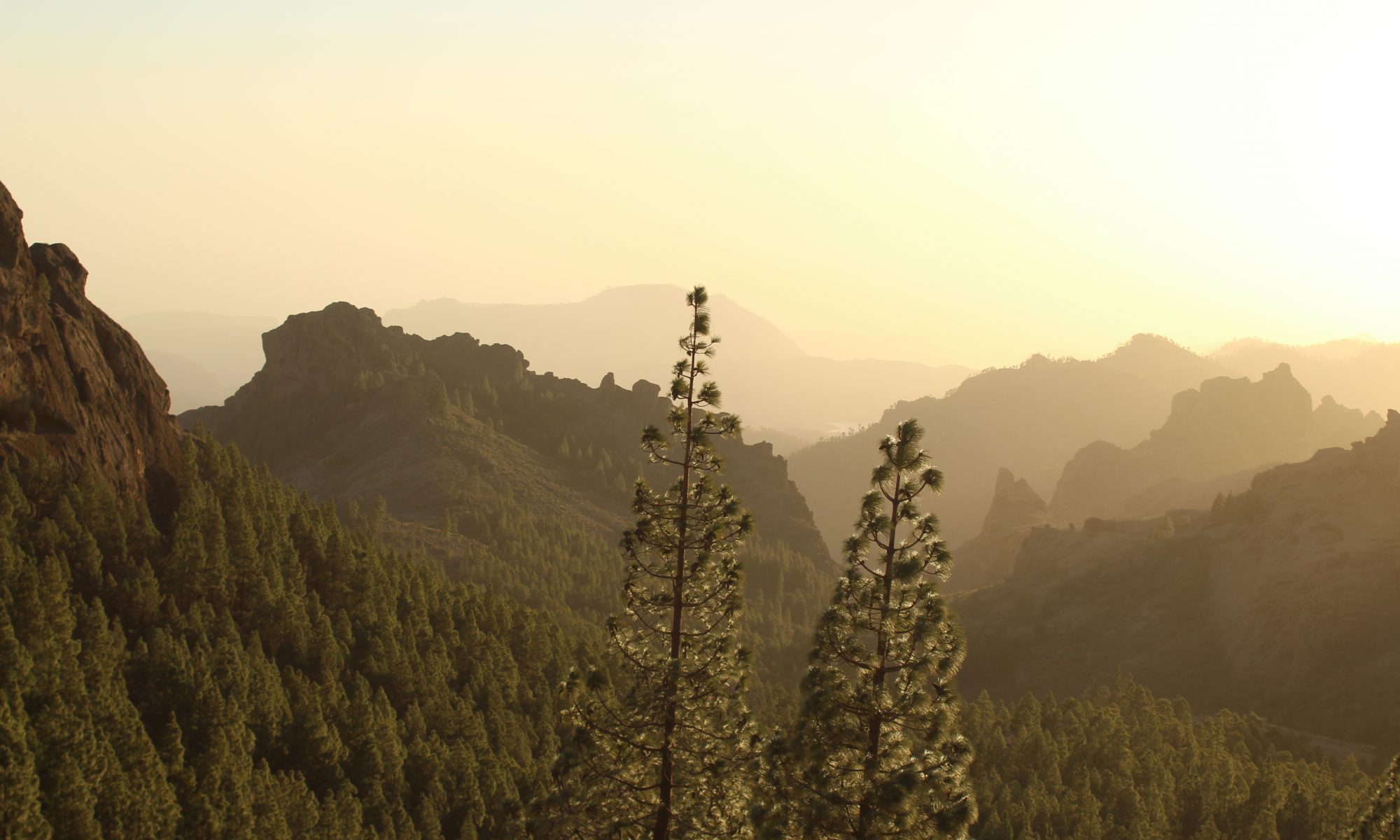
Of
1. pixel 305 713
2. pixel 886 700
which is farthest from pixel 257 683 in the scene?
pixel 886 700

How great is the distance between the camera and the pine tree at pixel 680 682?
2930cm

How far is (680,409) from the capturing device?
3103cm

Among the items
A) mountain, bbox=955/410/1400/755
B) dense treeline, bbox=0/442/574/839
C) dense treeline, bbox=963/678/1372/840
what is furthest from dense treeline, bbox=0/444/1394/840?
mountain, bbox=955/410/1400/755

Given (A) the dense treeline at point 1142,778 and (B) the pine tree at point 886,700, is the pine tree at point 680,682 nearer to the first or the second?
(B) the pine tree at point 886,700

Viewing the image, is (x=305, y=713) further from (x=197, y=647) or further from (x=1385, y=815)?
(x=1385, y=815)

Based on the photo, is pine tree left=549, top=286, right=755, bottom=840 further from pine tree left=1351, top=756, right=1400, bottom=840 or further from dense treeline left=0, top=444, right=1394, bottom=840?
pine tree left=1351, top=756, right=1400, bottom=840

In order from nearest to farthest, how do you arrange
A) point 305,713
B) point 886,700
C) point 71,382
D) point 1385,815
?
point 886,700 < point 1385,815 < point 305,713 < point 71,382

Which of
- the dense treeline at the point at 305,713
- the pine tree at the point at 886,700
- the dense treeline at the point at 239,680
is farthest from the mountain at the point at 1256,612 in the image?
the pine tree at the point at 886,700

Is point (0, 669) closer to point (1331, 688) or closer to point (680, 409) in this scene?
point (680, 409)

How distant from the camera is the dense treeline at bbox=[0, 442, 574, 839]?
171ft

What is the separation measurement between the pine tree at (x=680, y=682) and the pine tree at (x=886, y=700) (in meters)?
2.24

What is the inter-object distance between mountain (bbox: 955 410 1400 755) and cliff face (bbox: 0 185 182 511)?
452 feet

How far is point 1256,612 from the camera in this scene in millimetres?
168875

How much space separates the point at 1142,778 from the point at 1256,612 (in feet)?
282
